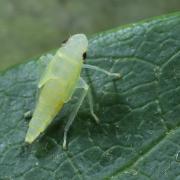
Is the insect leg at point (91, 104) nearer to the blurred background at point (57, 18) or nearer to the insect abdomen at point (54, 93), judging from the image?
the insect abdomen at point (54, 93)

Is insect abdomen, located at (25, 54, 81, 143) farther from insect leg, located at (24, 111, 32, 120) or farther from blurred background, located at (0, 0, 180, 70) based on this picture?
blurred background, located at (0, 0, 180, 70)

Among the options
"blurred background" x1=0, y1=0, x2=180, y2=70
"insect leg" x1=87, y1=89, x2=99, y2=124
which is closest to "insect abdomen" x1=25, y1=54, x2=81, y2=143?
"insect leg" x1=87, y1=89, x2=99, y2=124

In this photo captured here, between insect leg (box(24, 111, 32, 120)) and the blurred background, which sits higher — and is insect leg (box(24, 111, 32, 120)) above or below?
below

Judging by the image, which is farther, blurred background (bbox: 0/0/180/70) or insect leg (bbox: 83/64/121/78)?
blurred background (bbox: 0/0/180/70)

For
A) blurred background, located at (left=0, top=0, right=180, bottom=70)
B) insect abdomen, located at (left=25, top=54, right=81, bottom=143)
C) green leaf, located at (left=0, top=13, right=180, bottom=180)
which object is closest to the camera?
green leaf, located at (left=0, top=13, right=180, bottom=180)

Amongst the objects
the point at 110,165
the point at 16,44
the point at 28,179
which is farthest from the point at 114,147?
the point at 16,44

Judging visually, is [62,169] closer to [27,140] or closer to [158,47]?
[27,140]

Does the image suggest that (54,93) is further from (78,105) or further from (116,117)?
(116,117)
